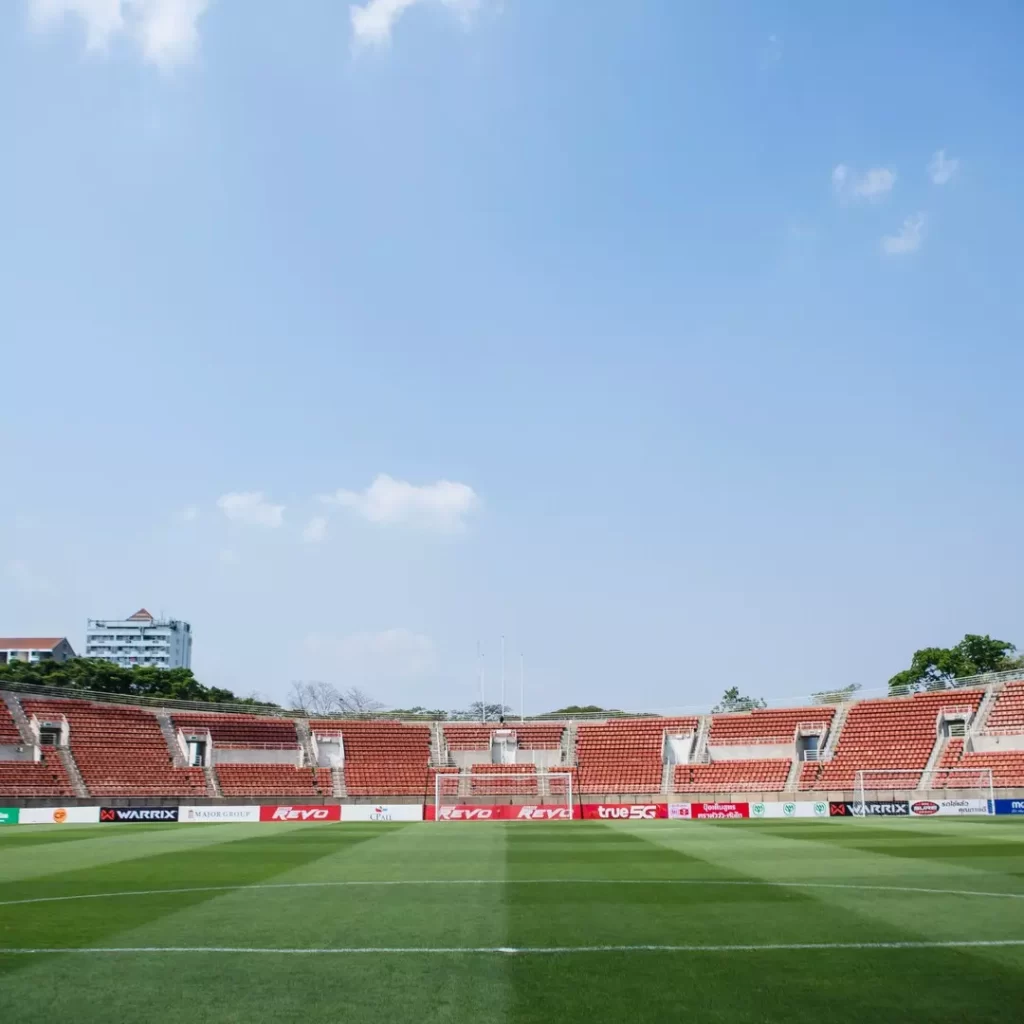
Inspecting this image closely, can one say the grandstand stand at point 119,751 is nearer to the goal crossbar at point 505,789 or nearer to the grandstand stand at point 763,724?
the goal crossbar at point 505,789

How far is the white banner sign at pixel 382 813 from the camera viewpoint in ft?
159

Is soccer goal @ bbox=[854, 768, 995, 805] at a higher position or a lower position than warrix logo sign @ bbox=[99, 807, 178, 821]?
higher

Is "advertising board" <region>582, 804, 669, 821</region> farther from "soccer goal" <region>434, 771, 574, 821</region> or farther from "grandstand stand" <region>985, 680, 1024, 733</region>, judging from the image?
"grandstand stand" <region>985, 680, 1024, 733</region>

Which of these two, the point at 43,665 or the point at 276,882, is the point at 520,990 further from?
the point at 43,665

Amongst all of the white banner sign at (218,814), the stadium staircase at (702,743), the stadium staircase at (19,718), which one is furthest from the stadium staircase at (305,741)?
the stadium staircase at (702,743)

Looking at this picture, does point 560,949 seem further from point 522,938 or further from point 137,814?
point 137,814

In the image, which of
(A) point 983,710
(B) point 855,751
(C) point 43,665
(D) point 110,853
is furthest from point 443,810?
(C) point 43,665

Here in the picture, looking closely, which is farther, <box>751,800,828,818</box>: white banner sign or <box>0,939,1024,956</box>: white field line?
<box>751,800,828,818</box>: white banner sign

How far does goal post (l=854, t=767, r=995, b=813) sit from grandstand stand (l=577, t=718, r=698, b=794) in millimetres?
13265

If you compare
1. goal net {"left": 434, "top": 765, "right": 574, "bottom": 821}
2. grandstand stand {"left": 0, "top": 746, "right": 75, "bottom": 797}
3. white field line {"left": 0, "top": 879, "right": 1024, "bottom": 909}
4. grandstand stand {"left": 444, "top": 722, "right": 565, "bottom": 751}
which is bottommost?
goal net {"left": 434, "top": 765, "right": 574, "bottom": 821}

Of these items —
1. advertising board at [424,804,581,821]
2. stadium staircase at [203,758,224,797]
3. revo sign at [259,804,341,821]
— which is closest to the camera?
advertising board at [424,804,581,821]

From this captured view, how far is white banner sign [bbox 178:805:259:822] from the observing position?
4906cm

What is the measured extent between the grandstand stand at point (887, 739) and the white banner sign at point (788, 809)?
892cm

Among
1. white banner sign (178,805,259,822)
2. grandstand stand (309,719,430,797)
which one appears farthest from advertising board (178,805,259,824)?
grandstand stand (309,719,430,797)
